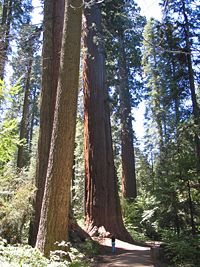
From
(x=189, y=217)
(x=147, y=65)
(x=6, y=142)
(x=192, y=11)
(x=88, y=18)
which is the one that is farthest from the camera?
(x=147, y=65)

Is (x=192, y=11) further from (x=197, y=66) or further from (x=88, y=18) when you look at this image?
(x=88, y=18)

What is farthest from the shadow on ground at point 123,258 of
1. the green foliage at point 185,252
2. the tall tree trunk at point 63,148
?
the tall tree trunk at point 63,148

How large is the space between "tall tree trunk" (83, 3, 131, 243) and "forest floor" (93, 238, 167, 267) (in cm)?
85

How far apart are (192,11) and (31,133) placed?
27.6 metres

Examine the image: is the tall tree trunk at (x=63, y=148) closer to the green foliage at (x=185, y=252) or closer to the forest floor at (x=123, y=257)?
the forest floor at (x=123, y=257)

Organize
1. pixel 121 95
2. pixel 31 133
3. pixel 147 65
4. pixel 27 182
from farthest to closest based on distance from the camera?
pixel 31 133
pixel 147 65
pixel 121 95
pixel 27 182

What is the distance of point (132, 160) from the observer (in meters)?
19.5

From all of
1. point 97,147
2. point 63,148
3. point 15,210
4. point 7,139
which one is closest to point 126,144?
point 97,147

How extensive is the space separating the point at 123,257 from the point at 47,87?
5.45 metres

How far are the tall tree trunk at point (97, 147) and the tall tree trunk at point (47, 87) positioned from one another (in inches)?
61.9

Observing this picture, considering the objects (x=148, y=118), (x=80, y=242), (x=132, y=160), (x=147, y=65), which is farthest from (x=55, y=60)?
(x=148, y=118)

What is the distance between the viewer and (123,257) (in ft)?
28.2

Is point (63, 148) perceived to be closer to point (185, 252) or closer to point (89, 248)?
point (89, 248)

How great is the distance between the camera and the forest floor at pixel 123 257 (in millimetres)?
7863
